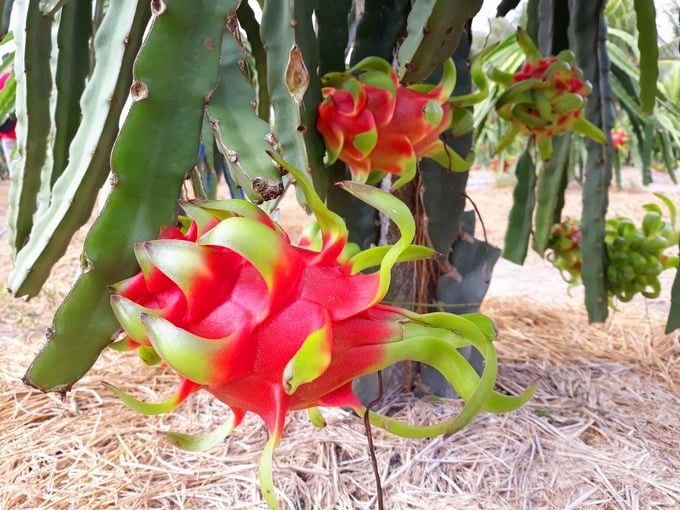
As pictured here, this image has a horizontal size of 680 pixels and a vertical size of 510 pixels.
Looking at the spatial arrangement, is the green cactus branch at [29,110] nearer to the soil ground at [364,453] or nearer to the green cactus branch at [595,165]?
the soil ground at [364,453]


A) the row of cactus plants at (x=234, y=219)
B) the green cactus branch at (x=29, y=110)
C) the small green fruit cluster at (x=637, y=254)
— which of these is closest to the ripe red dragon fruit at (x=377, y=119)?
the row of cactus plants at (x=234, y=219)

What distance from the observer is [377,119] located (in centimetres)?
63

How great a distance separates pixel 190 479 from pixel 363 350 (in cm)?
55

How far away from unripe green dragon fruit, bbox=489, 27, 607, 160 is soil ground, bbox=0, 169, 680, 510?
482 millimetres

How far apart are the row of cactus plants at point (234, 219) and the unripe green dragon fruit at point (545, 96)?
0.35 metres

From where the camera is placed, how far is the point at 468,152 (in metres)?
0.87

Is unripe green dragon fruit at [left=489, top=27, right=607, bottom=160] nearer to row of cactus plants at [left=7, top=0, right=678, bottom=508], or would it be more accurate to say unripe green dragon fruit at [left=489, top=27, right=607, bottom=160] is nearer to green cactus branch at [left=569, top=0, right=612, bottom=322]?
green cactus branch at [left=569, top=0, right=612, bottom=322]

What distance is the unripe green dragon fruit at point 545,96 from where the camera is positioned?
95 centimetres

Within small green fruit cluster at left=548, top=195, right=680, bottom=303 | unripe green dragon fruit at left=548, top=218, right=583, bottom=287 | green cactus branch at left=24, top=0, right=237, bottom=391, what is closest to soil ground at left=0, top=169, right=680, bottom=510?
small green fruit cluster at left=548, top=195, right=680, bottom=303

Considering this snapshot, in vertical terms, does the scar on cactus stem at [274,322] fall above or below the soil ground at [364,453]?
above

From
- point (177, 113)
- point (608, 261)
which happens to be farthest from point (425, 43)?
point (608, 261)

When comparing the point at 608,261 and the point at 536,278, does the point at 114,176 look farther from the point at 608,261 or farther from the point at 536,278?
the point at 536,278

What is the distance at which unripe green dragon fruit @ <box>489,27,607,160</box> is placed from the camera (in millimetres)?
950

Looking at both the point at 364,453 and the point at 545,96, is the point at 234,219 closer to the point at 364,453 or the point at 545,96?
the point at 364,453
